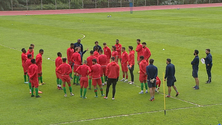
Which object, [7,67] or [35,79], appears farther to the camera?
[7,67]

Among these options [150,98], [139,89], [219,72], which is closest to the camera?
[150,98]

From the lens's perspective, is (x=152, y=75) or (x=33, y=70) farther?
(x=33, y=70)

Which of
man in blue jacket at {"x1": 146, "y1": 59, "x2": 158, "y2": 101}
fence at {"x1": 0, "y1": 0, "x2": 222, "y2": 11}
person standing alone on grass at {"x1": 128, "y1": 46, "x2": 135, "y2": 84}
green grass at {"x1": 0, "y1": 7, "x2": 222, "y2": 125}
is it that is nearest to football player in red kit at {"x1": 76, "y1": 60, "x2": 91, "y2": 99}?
green grass at {"x1": 0, "y1": 7, "x2": 222, "y2": 125}

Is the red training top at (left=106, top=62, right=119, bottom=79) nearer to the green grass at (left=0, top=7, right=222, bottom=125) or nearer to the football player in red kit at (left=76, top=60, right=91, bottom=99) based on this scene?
the football player in red kit at (left=76, top=60, right=91, bottom=99)

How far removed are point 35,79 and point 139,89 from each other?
16.8 feet

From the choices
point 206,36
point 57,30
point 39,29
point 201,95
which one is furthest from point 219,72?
point 39,29

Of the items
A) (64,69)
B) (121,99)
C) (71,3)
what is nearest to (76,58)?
(64,69)

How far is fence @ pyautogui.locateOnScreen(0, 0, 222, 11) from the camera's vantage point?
70250 millimetres

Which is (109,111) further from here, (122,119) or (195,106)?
(195,106)

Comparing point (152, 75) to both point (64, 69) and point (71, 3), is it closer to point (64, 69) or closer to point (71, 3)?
point (64, 69)

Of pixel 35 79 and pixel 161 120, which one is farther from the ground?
pixel 35 79

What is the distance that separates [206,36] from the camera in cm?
3195

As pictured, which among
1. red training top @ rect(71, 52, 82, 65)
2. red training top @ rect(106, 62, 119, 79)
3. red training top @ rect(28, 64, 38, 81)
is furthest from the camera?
red training top @ rect(71, 52, 82, 65)

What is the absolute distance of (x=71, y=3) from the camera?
73.3 m
